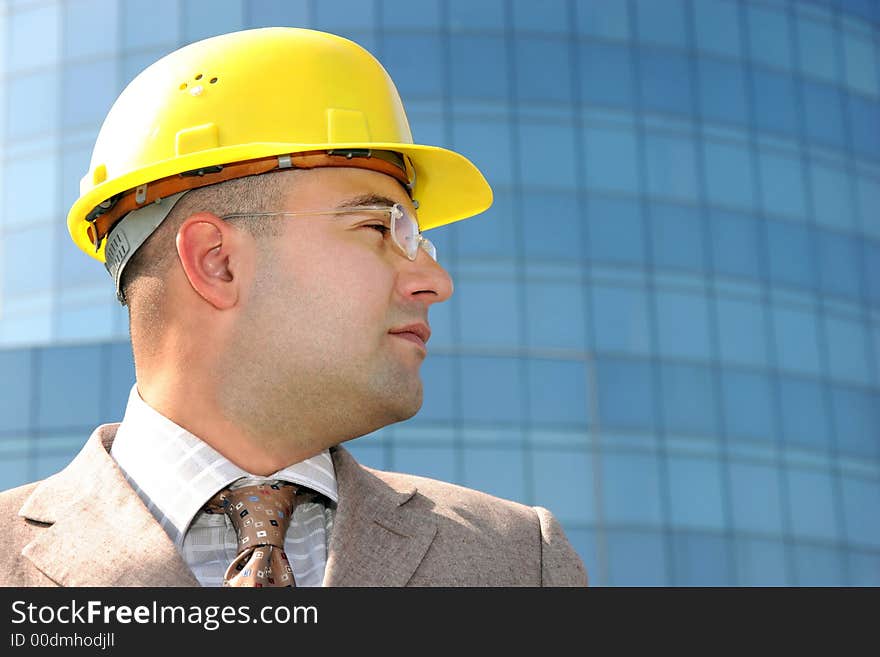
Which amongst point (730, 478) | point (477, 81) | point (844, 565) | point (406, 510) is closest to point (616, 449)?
point (730, 478)

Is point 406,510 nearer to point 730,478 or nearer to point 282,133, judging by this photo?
point 282,133

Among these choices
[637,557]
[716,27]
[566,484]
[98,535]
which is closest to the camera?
[98,535]

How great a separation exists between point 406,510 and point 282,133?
1017 millimetres

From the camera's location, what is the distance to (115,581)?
3.22m

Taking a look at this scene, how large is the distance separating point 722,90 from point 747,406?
24.2 feet

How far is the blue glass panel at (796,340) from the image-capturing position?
31.5 m

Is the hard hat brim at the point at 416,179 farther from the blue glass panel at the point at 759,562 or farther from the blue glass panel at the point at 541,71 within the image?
the blue glass panel at the point at 541,71

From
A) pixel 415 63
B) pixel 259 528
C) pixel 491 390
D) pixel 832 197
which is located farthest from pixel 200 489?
pixel 832 197

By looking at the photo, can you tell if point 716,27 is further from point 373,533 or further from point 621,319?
point 373,533

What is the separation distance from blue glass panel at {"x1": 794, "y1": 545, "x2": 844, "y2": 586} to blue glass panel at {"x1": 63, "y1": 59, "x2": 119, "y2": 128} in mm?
18074

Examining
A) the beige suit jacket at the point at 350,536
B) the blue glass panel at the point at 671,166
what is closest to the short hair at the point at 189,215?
the beige suit jacket at the point at 350,536

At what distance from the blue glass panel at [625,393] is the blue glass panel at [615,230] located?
236 centimetres

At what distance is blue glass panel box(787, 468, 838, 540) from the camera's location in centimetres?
3075

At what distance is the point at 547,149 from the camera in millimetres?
31156
